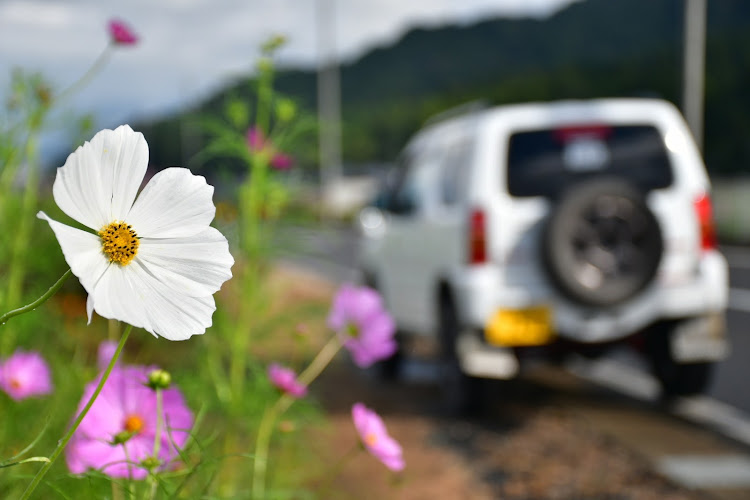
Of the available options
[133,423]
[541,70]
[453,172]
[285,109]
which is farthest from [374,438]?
[541,70]

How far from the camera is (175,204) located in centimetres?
72

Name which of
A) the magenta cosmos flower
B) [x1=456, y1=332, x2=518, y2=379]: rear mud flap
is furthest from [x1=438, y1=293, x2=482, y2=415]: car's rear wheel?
the magenta cosmos flower

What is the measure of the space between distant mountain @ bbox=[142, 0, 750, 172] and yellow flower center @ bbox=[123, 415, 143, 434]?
14.6 inches

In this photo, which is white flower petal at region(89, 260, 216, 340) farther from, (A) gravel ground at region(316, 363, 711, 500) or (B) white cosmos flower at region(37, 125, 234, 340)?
(A) gravel ground at region(316, 363, 711, 500)

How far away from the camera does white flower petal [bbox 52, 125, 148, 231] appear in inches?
25.3

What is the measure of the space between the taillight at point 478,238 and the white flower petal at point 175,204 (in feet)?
14.9

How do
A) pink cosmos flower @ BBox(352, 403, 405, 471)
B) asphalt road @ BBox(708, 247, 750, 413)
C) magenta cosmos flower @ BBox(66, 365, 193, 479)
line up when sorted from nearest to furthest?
magenta cosmos flower @ BBox(66, 365, 193, 479) → pink cosmos flower @ BBox(352, 403, 405, 471) → asphalt road @ BBox(708, 247, 750, 413)

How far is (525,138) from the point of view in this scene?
546 cm

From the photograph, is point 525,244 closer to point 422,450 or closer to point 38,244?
point 422,450

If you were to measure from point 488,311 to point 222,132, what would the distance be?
293 cm

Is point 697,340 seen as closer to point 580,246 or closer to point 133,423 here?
point 580,246

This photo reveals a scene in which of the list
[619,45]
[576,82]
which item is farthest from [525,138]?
[619,45]

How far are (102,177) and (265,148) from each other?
73.2 inches

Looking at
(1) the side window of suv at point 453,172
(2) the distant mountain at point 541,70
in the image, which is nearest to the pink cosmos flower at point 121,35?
(2) the distant mountain at point 541,70
